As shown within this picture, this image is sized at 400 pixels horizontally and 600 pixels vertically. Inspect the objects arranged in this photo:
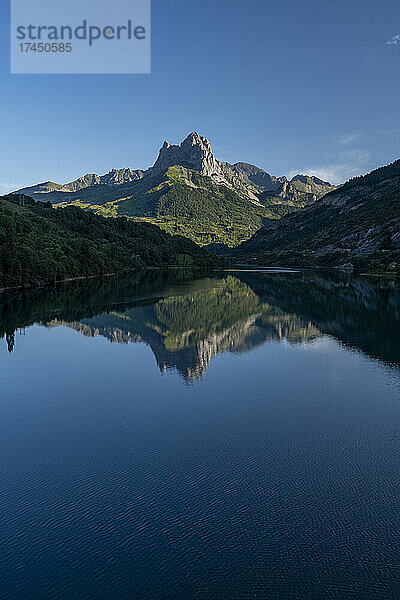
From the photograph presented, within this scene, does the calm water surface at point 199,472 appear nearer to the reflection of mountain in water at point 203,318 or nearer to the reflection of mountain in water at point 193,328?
the reflection of mountain in water at point 193,328

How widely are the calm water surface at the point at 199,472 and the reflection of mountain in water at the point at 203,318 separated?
1536mm

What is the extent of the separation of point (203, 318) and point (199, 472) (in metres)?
52.8

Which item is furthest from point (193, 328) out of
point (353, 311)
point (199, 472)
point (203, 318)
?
point (199, 472)

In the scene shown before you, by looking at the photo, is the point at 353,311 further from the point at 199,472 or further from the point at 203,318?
the point at 199,472

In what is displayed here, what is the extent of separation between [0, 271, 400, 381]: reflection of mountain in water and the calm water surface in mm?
1536

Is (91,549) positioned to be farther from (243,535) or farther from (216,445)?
(216,445)

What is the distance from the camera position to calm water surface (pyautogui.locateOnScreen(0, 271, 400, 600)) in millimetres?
13969

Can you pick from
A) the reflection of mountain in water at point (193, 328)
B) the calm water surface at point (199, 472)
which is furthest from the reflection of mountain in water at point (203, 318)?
the calm water surface at point (199, 472)

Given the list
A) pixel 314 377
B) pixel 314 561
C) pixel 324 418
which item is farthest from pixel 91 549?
pixel 314 377

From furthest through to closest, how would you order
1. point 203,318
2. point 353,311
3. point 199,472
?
point 353,311 < point 203,318 < point 199,472

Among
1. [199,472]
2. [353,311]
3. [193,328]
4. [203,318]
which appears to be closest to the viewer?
[199,472]

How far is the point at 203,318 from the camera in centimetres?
7338

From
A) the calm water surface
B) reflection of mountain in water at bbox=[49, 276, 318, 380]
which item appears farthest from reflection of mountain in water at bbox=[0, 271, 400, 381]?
the calm water surface

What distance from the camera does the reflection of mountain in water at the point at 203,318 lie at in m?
52.9
